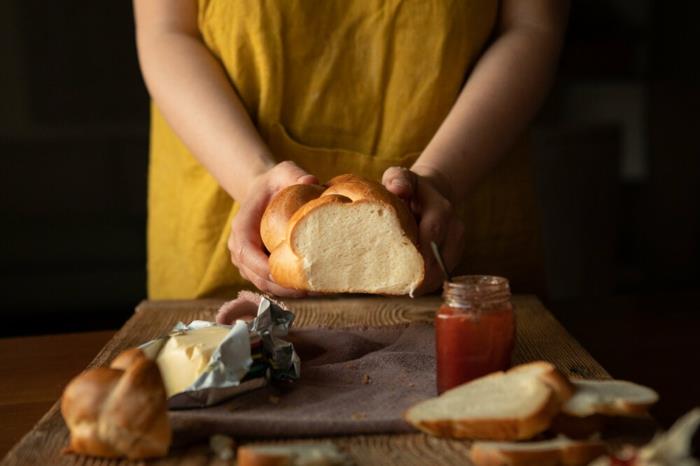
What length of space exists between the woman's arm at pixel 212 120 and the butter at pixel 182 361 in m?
0.24

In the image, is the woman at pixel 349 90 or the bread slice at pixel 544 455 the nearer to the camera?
the bread slice at pixel 544 455

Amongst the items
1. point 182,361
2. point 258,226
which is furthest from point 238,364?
point 258,226

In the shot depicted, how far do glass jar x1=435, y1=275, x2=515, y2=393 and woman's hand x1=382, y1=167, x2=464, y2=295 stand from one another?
0.15 metres

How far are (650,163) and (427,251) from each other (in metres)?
4.04

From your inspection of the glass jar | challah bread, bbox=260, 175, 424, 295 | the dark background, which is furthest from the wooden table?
the dark background

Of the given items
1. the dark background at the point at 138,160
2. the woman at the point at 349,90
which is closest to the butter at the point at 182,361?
the woman at the point at 349,90

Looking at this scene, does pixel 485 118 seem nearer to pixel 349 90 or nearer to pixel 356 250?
pixel 349 90

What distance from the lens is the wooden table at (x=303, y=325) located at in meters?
1.01

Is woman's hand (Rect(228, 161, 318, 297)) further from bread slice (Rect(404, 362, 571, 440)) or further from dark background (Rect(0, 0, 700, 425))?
dark background (Rect(0, 0, 700, 425))

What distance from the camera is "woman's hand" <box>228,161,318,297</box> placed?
1.39 m

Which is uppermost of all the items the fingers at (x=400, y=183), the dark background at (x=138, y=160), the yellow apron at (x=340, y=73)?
the yellow apron at (x=340, y=73)

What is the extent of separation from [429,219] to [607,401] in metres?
0.41

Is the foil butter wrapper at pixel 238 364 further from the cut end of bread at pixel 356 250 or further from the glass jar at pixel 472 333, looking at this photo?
the glass jar at pixel 472 333

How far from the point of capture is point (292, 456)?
36.9 inches
